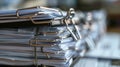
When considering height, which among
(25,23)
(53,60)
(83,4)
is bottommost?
(83,4)

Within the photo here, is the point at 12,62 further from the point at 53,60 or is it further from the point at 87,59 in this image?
the point at 87,59

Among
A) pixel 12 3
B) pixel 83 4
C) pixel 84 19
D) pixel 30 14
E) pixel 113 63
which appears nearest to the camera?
pixel 30 14

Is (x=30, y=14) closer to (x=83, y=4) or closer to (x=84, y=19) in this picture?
→ (x=84, y=19)

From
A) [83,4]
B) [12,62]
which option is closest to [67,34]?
[12,62]

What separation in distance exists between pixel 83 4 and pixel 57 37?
2.66 m

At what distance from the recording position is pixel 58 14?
638 millimetres

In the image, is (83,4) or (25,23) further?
(83,4)

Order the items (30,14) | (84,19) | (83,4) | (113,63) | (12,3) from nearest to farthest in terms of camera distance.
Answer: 1. (30,14)
2. (113,63)
3. (84,19)
4. (12,3)
5. (83,4)

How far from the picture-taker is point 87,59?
33.0 inches

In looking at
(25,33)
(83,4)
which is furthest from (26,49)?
(83,4)

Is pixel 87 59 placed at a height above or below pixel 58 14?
below

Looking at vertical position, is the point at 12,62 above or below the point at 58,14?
below

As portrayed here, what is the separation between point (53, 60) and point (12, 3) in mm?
1214

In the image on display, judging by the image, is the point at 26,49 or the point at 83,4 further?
the point at 83,4
